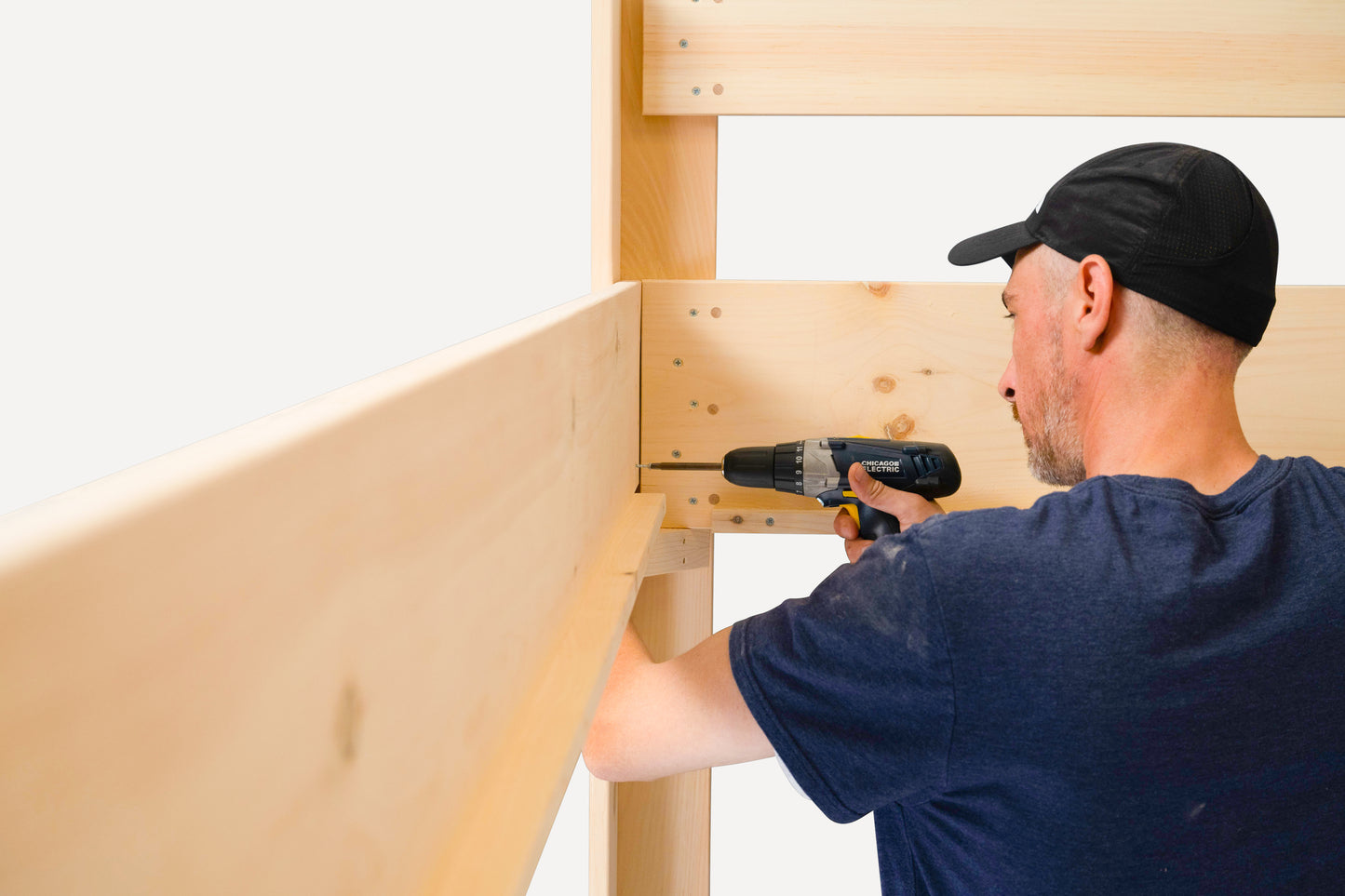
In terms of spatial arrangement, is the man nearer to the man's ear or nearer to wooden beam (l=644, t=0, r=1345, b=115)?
the man's ear

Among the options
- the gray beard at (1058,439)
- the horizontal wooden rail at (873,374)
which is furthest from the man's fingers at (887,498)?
the gray beard at (1058,439)

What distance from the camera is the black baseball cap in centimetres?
102

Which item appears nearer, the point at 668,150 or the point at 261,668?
the point at 261,668

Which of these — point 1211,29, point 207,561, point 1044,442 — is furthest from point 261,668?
point 1211,29

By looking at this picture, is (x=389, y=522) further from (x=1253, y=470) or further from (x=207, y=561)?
(x=1253, y=470)

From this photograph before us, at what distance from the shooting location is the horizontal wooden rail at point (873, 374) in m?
1.44

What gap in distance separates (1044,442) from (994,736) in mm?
484

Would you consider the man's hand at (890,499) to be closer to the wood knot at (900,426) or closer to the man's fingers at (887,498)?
the man's fingers at (887,498)

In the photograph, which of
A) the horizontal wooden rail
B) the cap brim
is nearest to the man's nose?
the horizontal wooden rail

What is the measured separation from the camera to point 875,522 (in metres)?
1.48

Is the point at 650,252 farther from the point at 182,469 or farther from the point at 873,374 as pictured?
the point at 182,469

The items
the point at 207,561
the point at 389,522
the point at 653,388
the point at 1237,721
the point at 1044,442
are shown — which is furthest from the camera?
the point at 653,388

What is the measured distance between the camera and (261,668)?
314 millimetres

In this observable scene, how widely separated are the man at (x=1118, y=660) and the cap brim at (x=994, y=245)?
15cm
